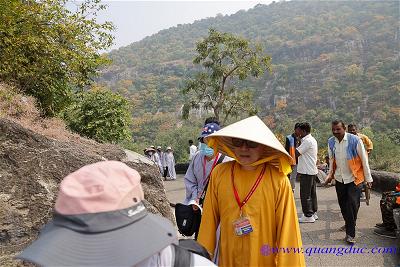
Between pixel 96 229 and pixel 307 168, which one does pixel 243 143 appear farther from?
pixel 307 168

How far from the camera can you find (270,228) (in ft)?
7.95

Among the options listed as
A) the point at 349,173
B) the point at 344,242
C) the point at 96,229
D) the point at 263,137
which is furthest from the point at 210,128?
the point at 344,242

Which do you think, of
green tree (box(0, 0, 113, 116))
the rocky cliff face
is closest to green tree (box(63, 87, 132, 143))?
green tree (box(0, 0, 113, 116))

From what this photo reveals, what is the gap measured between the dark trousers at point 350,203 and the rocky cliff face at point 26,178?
255 centimetres

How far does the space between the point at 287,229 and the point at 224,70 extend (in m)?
17.0

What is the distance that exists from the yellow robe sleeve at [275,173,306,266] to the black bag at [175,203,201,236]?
984 mm

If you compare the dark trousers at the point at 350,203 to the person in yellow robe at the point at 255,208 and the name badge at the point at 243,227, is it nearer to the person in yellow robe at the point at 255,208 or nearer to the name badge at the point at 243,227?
the person in yellow robe at the point at 255,208

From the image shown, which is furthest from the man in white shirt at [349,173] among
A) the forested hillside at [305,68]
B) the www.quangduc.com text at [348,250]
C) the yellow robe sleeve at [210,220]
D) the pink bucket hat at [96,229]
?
the forested hillside at [305,68]

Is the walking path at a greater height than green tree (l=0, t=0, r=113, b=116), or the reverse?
green tree (l=0, t=0, r=113, b=116)

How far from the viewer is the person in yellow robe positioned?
7.77ft

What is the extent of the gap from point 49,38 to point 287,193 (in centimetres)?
710

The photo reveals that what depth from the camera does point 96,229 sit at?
104 centimetres

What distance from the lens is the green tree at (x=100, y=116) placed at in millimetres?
12055

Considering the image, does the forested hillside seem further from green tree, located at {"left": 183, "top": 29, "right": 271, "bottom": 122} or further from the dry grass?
the dry grass
